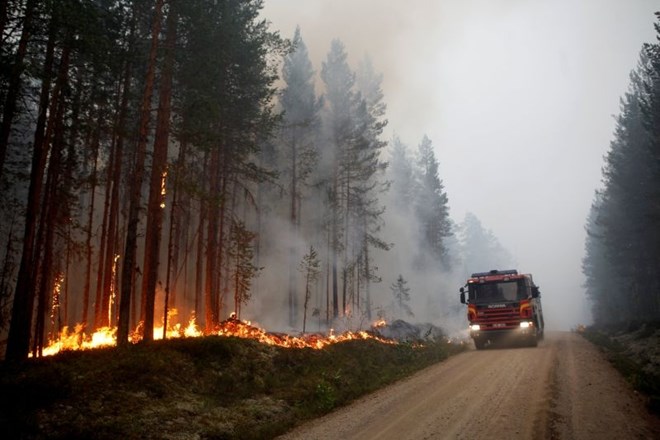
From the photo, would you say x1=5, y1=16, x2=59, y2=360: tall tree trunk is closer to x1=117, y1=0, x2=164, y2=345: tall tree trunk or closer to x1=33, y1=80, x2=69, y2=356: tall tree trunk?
x1=33, y1=80, x2=69, y2=356: tall tree trunk

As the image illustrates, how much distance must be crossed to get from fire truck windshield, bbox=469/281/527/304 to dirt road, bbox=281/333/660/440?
7087 millimetres

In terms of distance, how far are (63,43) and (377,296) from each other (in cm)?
4341

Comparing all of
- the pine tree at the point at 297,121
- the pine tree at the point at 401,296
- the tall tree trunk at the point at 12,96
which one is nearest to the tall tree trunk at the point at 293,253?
the pine tree at the point at 297,121

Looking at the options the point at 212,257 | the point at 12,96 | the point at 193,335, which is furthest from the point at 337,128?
the point at 12,96

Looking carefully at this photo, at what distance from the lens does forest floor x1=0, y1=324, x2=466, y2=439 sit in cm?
742

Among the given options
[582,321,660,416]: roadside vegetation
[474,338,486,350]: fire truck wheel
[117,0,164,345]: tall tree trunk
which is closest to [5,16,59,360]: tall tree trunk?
[117,0,164,345]: tall tree trunk

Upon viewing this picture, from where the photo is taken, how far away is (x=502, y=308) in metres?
20.3

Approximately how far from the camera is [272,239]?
1271 inches

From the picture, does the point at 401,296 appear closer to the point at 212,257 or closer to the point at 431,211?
the point at 431,211

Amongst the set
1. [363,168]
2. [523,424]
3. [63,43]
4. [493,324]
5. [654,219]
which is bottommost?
[523,424]

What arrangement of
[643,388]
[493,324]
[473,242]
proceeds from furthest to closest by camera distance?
[473,242] → [493,324] → [643,388]

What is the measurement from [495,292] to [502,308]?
1020 millimetres

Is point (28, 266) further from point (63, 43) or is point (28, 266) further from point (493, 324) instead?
point (493, 324)

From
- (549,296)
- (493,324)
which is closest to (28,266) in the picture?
(493,324)
